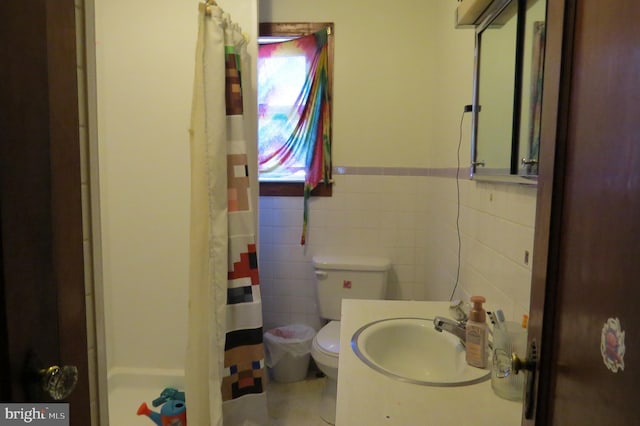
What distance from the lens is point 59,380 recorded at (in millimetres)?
596

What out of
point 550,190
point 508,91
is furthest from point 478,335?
point 508,91

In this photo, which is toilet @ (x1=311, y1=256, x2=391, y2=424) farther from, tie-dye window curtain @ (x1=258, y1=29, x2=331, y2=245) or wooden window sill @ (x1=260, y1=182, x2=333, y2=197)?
wooden window sill @ (x1=260, y1=182, x2=333, y2=197)

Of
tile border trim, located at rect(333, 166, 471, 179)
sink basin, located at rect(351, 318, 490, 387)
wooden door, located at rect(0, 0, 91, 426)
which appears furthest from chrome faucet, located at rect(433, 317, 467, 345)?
tile border trim, located at rect(333, 166, 471, 179)

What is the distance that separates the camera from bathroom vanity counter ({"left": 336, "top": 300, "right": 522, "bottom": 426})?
856 mm

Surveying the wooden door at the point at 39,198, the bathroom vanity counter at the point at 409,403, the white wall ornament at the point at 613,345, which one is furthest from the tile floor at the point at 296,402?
the white wall ornament at the point at 613,345

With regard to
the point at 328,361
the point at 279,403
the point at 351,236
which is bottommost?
the point at 279,403

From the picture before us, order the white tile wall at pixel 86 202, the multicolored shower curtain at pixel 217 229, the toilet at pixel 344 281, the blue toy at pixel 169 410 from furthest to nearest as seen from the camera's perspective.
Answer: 1. the toilet at pixel 344 281
2. the blue toy at pixel 169 410
3. the multicolored shower curtain at pixel 217 229
4. the white tile wall at pixel 86 202

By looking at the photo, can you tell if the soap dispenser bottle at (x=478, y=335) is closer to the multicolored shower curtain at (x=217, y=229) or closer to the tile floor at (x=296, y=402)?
the multicolored shower curtain at (x=217, y=229)

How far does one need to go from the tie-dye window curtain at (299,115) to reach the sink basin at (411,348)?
1259 millimetres

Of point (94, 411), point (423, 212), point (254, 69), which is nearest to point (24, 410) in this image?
point (94, 411)

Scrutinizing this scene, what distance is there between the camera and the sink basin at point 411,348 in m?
1.25

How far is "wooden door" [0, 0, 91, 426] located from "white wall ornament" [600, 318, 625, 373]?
0.74 m

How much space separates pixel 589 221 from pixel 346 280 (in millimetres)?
1913

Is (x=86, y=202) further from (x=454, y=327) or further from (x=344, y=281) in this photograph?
(x=344, y=281)
